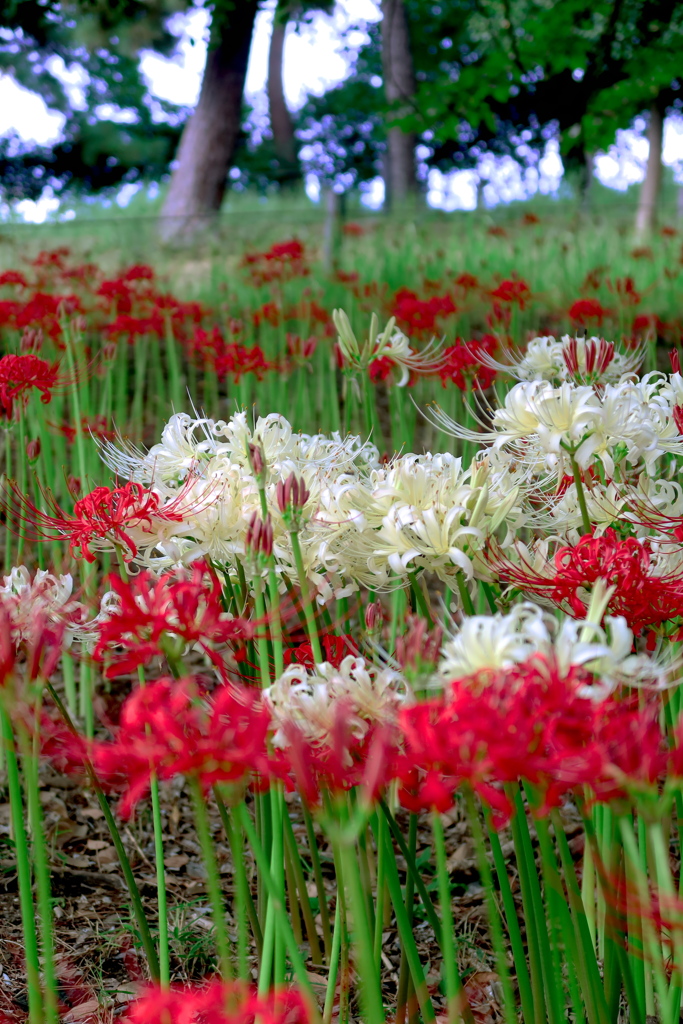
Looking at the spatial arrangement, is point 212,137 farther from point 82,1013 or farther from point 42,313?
point 82,1013

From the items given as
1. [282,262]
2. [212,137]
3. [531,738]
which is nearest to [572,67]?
[282,262]

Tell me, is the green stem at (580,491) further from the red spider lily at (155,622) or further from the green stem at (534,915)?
the red spider lily at (155,622)

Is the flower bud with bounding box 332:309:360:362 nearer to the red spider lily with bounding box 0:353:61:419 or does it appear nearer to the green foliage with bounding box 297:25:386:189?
the red spider lily with bounding box 0:353:61:419

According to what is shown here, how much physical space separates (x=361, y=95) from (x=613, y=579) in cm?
2226

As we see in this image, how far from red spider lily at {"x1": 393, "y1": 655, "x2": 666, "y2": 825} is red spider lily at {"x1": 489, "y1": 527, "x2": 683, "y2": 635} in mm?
301

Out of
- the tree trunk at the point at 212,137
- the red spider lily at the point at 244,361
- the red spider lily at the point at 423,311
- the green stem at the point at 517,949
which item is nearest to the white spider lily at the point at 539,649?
the green stem at the point at 517,949

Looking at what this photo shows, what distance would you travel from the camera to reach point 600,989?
1.16m

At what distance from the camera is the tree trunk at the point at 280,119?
61.5ft

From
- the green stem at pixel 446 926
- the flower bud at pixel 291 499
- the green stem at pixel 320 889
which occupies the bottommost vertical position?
the green stem at pixel 320 889

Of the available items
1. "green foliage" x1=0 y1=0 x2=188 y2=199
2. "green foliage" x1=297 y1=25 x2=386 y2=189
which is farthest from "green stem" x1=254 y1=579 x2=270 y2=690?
"green foliage" x1=297 y1=25 x2=386 y2=189

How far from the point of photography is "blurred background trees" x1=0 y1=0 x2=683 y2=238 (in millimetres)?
6910

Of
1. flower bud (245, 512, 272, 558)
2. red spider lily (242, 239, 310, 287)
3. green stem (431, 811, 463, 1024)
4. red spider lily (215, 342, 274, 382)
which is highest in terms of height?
red spider lily (242, 239, 310, 287)

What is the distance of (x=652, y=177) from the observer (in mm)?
10242

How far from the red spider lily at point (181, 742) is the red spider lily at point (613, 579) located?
0.47 meters
